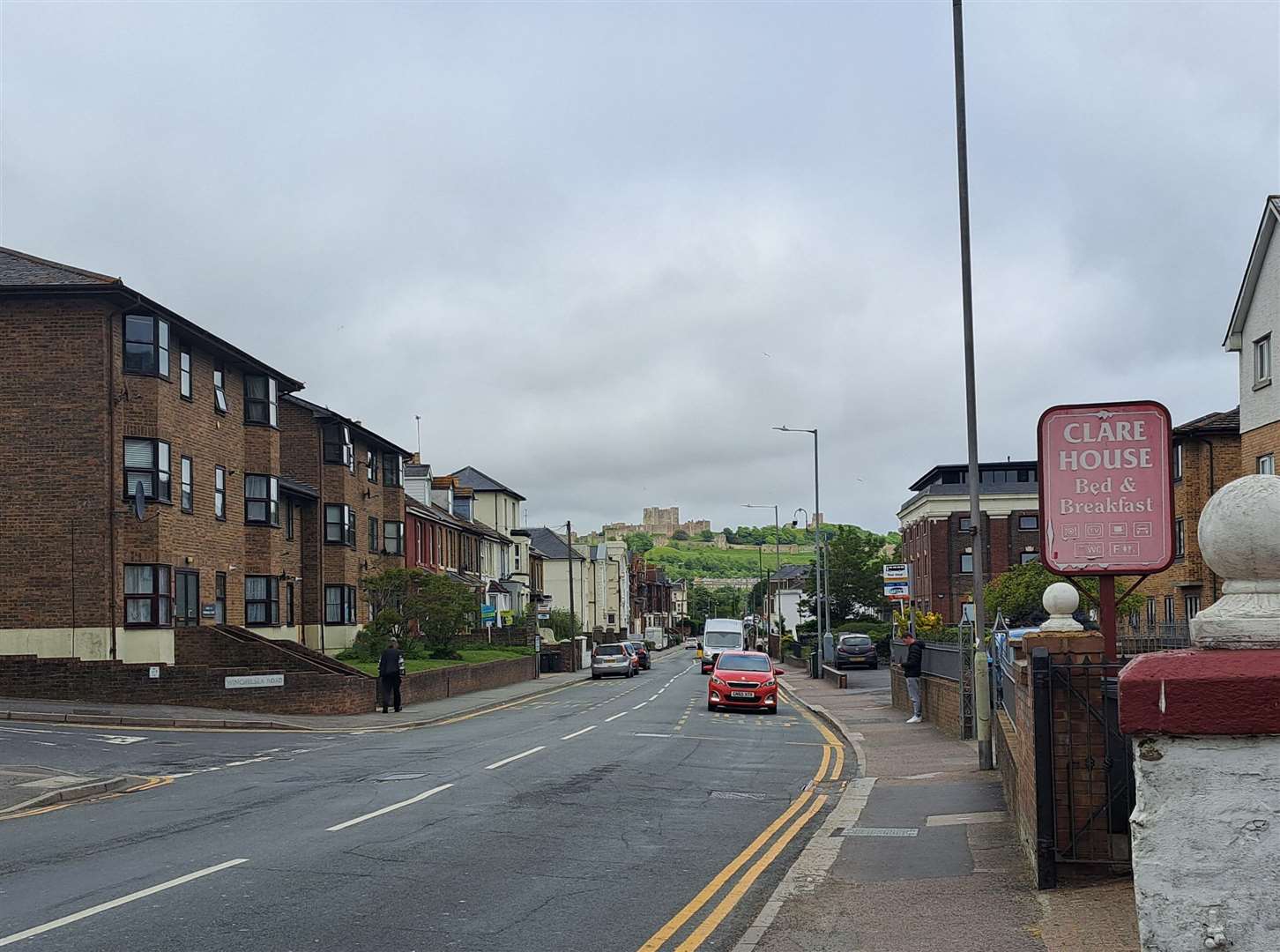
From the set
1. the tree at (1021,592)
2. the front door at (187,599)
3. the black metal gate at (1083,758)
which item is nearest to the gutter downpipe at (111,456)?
the front door at (187,599)

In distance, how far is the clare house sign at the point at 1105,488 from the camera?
949 cm

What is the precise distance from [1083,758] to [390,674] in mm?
26491

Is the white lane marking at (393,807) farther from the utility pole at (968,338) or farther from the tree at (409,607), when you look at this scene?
the tree at (409,607)

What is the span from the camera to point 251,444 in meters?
40.9

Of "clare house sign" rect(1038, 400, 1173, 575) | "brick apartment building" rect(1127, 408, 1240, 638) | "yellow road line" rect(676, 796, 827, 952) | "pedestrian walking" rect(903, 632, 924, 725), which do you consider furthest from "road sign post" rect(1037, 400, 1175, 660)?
"brick apartment building" rect(1127, 408, 1240, 638)

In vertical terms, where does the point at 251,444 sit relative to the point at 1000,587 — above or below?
above

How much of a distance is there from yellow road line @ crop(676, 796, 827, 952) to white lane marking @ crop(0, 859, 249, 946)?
425cm

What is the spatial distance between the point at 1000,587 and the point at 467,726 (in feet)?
81.3

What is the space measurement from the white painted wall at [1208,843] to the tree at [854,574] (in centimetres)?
8416

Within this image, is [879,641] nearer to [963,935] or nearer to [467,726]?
[467,726]

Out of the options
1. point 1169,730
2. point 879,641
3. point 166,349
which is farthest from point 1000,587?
point 1169,730

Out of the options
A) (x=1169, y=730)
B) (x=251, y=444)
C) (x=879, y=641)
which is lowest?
(x=879, y=641)

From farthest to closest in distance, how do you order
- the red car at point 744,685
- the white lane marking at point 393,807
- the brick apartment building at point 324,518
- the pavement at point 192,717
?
the brick apartment building at point 324,518
the red car at point 744,685
the pavement at point 192,717
the white lane marking at point 393,807

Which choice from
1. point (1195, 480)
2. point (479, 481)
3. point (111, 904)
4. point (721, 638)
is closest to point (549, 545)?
point (479, 481)
